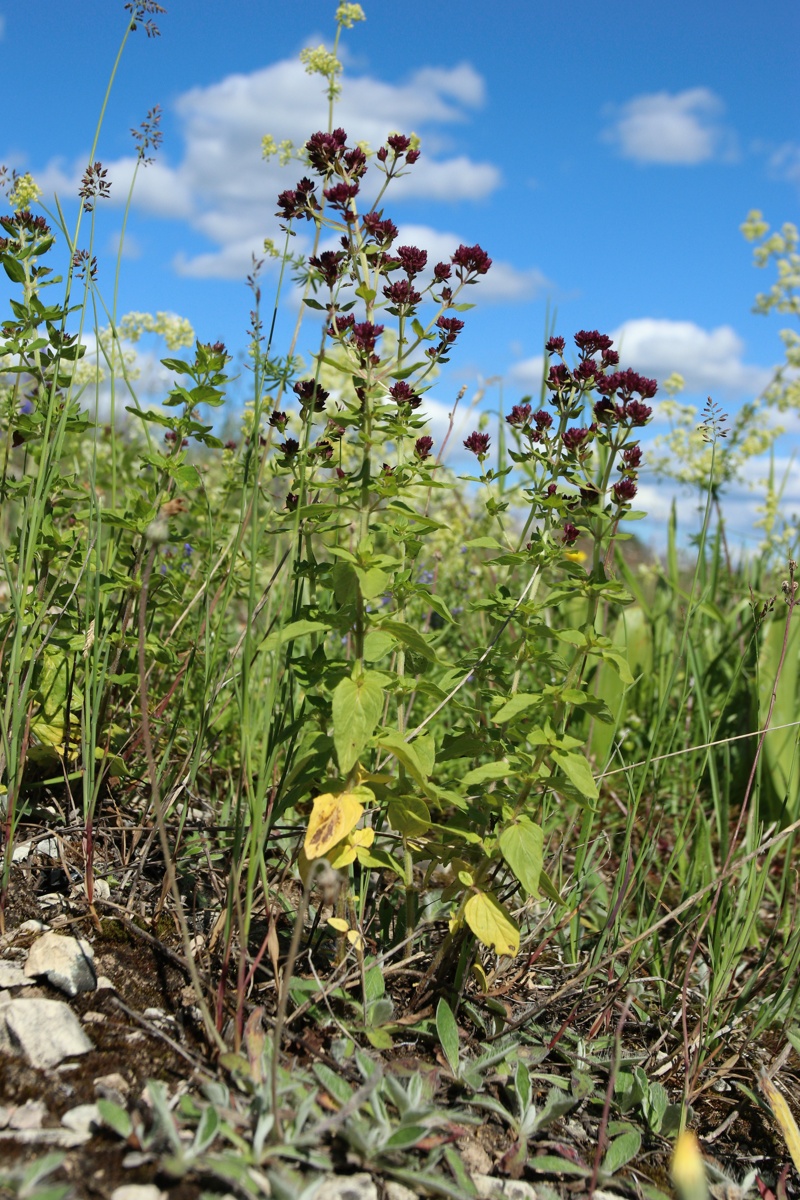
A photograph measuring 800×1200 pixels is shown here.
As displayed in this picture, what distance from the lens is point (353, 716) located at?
1449mm

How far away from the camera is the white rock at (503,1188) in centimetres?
142

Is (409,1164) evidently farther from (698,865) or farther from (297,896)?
(698,865)

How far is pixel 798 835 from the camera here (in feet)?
9.28

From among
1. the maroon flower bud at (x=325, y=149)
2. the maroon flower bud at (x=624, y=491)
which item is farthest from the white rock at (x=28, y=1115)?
the maroon flower bud at (x=325, y=149)

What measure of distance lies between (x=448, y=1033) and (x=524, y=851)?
38 cm

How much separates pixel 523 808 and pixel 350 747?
49 centimetres

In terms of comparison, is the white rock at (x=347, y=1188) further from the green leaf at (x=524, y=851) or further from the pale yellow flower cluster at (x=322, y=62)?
the pale yellow flower cluster at (x=322, y=62)

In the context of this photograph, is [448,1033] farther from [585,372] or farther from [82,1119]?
[585,372]

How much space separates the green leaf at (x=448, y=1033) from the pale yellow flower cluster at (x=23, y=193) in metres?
1.85

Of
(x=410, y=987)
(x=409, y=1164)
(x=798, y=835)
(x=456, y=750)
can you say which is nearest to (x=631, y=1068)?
(x=410, y=987)

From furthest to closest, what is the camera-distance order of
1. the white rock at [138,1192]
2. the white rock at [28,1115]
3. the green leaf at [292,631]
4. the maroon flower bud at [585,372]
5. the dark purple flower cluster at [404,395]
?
the maroon flower bud at [585,372] → the dark purple flower cluster at [404,395] → the green leaf at [292,631] → the white rock at [28,1115] → the white rock at [138,1192]

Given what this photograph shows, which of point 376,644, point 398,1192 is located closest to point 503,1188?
point 398,1192

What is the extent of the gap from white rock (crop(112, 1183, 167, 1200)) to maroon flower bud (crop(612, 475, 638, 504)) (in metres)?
1.28

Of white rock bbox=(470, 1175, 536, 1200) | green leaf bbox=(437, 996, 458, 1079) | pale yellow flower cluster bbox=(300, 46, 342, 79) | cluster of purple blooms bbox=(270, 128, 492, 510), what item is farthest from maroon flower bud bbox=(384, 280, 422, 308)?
white rock bbox=(470, 1175, 536, 1200)
